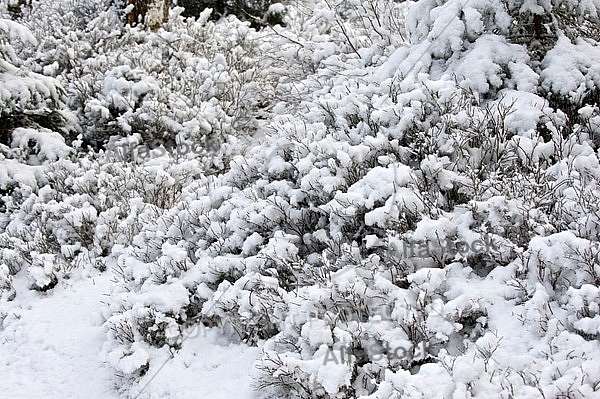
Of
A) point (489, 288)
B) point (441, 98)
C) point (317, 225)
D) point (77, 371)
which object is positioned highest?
point (441, 98)

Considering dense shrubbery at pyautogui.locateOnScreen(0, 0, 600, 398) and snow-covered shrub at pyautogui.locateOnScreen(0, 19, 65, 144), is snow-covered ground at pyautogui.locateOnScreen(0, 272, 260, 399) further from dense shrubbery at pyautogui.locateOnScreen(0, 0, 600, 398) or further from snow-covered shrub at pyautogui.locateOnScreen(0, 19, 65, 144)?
snow-covered shrub at pyautogui.locateOnScreen(0, 19, 65, 144)

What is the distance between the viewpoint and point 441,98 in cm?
468

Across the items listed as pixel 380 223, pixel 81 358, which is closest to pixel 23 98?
pixel 81 358

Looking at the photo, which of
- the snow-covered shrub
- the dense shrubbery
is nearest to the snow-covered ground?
the dense shrubbery

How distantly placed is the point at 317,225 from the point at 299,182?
0.43m

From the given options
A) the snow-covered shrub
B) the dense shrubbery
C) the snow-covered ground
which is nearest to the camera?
the dense shrubbery

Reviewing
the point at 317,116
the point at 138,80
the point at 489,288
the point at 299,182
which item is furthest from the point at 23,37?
the point at 489,288

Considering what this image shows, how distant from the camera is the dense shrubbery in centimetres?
319

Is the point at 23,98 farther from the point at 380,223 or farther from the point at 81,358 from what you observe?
the point at 380,223

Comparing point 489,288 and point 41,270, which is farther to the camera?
point 41,270

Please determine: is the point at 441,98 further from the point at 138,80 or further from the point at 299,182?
the point at 138,80

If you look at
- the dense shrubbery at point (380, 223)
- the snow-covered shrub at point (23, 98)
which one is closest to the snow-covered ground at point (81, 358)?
the dense shrubbery at point (380, 223)

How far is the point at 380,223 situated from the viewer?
12.7 feet

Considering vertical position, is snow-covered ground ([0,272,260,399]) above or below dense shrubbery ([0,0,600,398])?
below
